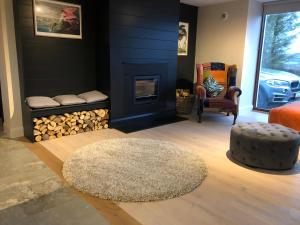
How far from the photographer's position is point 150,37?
4344mm

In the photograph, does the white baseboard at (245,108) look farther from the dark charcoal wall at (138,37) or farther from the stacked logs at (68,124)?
the stacked logs at (68,124)

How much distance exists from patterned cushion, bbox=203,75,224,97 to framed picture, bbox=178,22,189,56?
108 centimetres

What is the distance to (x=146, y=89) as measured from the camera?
4582 millimetres

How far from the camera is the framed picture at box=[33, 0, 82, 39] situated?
11.5 ft

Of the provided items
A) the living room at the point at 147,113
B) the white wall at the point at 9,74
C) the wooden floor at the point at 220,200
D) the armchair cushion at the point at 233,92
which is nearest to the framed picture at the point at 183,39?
the living room at the point at 147,113

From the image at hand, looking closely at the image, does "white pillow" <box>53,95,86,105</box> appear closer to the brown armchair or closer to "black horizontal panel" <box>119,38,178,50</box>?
"black horizontal panel" <box>119,38,178,50</box>

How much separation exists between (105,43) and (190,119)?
2073 millimetres

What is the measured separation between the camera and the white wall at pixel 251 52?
4.96 m

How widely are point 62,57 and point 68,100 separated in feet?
2.42

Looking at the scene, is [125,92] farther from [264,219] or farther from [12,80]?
[264,219]

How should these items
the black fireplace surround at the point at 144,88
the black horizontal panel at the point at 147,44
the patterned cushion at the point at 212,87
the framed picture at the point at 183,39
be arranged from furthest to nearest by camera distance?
the framed picture at the point at 183,39, the patterned cushion at the point at 212,87, the black fireplace surround at the point at 144,88, the black horizontal panel at the point at 147,44

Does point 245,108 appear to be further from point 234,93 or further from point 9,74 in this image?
point 9,74

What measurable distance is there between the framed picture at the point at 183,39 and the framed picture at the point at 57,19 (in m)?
2.25

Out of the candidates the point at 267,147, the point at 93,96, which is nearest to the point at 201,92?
the point at 93,96
